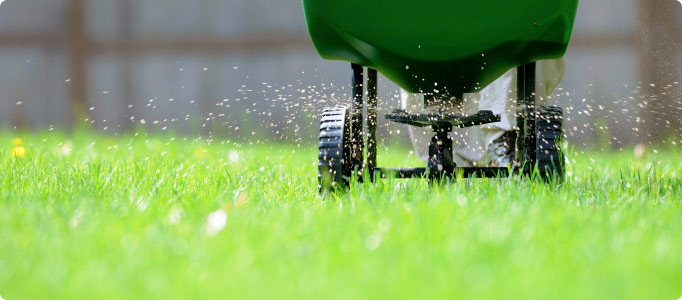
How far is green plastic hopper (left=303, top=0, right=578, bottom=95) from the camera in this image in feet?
6.15

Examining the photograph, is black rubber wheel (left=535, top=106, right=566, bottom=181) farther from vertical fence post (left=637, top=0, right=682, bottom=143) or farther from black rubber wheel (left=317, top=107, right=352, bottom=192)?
vertical fence post (left=637, top=0, right=682, bottom=143)

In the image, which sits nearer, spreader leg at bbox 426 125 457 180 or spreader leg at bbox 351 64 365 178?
spreader leg at bbox 426 125 457 180

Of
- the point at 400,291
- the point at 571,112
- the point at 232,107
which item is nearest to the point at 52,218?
the point at 400,291

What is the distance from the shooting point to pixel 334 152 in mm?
1948

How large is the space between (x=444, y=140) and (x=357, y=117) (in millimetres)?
264

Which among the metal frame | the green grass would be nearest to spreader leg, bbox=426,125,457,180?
the metal frame

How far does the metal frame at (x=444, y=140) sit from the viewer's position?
1.98m

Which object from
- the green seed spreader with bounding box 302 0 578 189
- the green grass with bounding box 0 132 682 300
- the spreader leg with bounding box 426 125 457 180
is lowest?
the green grass with bounding box 0 132 682 300

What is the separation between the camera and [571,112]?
4211 mm

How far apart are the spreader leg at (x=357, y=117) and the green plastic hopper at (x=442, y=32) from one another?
0.08 m

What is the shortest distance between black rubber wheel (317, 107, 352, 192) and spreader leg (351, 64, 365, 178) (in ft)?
0.17

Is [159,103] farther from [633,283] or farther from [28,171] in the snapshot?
[633,283]

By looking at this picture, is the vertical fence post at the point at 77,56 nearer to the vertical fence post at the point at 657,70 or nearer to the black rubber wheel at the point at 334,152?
the black rubber wheel at the point at 334,152

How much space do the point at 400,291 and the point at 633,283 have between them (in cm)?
32
